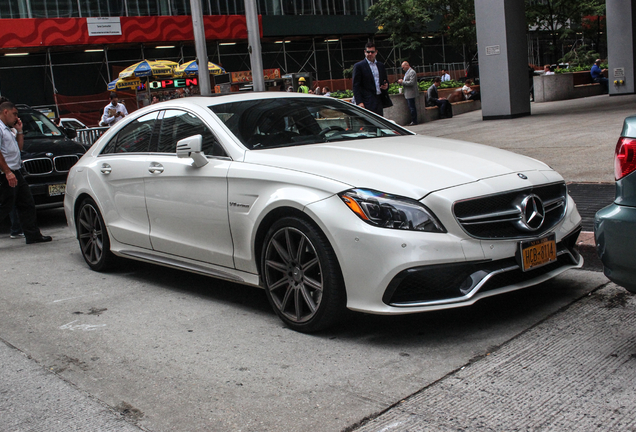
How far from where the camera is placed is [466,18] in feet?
159

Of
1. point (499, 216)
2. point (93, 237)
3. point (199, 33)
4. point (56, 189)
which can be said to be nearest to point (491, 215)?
point (499, 216)

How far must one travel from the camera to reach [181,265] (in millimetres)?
5598

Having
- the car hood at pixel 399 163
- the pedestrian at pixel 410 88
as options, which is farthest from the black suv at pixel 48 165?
the pedestrian at pixel 410 88

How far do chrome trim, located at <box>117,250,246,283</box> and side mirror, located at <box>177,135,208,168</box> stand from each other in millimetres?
793

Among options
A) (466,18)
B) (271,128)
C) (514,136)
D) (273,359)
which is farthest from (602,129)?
(466,18)

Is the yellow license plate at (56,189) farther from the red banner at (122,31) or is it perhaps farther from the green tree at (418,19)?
the green tree at (418,19)

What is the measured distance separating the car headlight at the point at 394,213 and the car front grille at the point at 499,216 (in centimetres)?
17

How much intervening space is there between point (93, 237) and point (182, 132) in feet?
5.93

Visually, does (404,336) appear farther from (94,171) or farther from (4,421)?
(94,171)

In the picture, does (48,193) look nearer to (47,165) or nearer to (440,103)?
(47,165)

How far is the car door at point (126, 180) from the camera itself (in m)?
5.98

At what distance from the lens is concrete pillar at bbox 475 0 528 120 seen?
18.5m

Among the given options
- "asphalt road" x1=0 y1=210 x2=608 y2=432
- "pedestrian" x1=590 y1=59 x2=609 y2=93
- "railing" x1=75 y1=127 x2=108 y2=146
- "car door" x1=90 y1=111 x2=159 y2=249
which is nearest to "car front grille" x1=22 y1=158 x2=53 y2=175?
"car door" x1=90 y1=111 x2=159 y2=249

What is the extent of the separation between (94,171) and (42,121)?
579 cm
